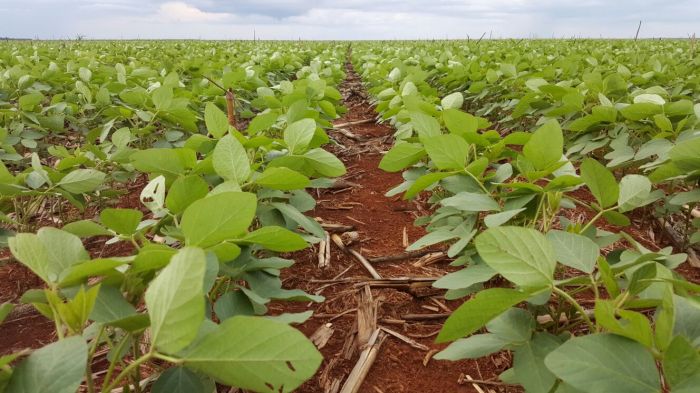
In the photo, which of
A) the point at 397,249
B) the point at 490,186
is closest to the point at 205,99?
the point at 397,249

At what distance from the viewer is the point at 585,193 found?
3.13m

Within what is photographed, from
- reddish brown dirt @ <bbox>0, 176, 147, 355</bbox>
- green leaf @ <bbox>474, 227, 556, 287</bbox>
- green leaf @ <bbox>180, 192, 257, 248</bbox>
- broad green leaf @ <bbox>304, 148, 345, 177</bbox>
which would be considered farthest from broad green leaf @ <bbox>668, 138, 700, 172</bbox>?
reddish brown dirt @ <bbox>0, 176, 147, 355</bbox>

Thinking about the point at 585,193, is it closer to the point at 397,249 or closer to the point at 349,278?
the point at 397,249

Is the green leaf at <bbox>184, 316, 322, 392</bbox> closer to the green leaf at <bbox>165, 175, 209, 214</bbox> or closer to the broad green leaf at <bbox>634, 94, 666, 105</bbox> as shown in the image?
the green leaf at <bbox>165, 175, 209, 214</bbox>

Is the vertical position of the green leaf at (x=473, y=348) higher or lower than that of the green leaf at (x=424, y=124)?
lower

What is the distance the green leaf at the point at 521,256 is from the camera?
79 cm

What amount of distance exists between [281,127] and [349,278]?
81 cm

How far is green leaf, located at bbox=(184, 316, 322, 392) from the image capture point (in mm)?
612

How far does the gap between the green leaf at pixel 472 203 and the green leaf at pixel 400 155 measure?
1.15 ft

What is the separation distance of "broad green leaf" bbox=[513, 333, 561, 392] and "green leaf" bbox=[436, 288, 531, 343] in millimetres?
203

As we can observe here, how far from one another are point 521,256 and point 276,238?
443 mm

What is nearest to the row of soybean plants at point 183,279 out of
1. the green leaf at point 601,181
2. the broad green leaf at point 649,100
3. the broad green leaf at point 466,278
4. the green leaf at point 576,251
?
the broad green leaf at point 466,278

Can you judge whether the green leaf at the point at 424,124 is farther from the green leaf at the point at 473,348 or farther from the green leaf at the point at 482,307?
the green leaf at the point at 482,307

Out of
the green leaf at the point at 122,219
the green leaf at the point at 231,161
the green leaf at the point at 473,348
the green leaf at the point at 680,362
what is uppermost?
the green leaf at the point at 231,161
